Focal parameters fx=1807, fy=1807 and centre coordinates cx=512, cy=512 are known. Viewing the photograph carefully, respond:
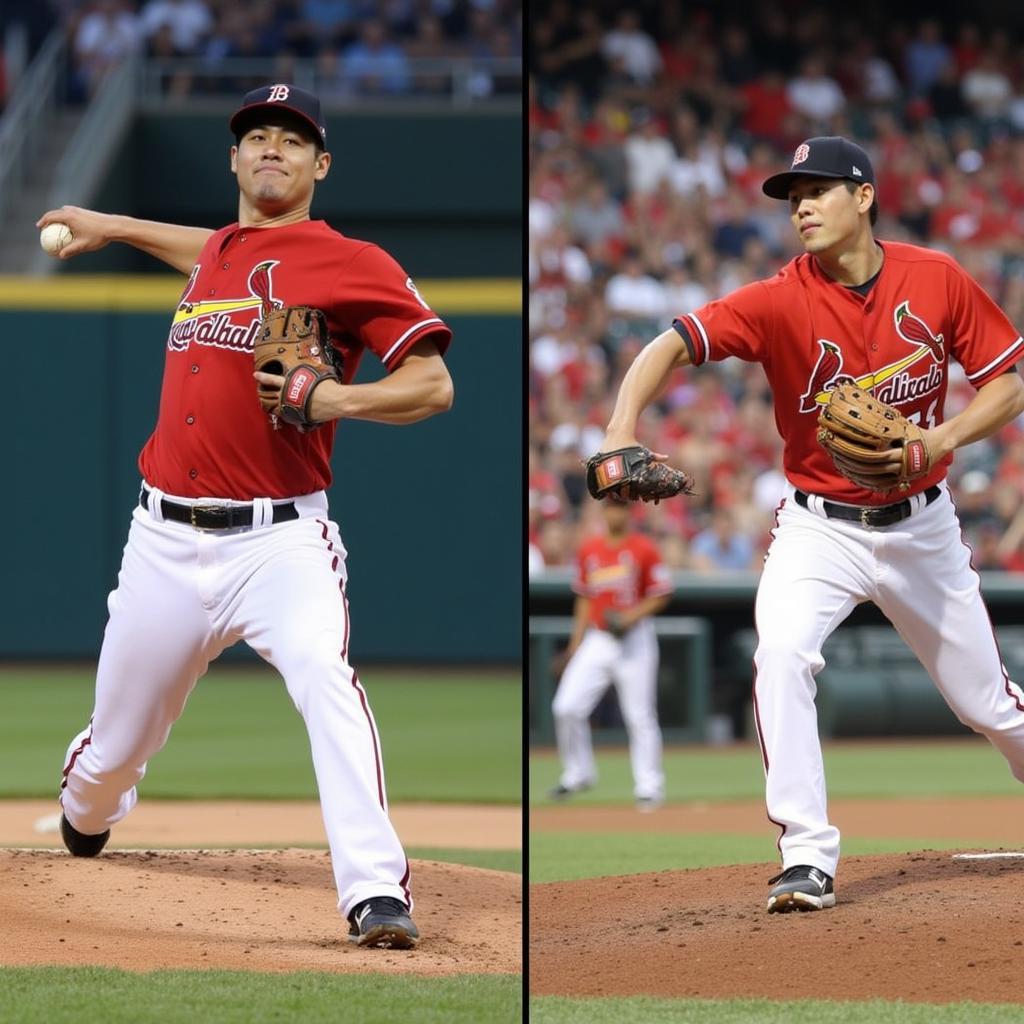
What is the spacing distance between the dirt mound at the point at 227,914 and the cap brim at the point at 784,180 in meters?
1.97

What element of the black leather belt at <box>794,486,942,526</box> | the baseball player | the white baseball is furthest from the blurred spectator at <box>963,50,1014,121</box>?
the baseball player

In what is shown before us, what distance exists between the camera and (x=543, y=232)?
50.1ft

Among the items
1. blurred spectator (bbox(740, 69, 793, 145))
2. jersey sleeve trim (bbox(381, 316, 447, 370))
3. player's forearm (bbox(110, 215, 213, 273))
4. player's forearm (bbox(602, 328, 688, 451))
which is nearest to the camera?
jersey sleeve trim (bbox(381, 316, 447, 370))

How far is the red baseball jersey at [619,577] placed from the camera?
29.8ft

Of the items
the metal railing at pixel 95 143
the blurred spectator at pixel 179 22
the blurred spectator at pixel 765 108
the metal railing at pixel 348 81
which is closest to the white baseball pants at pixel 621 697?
the metal railing at pixel 95 143

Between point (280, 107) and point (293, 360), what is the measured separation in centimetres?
69

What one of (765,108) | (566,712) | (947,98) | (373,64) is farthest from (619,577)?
(947,98)

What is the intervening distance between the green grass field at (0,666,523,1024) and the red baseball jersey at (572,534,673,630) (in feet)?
3.13

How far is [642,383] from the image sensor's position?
4426mm

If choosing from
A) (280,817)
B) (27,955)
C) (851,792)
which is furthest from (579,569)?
(27,955)

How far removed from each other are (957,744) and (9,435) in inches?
264

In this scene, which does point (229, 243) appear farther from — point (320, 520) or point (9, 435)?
point (9, 435)

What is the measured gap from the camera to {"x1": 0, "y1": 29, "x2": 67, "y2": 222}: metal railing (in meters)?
15.7

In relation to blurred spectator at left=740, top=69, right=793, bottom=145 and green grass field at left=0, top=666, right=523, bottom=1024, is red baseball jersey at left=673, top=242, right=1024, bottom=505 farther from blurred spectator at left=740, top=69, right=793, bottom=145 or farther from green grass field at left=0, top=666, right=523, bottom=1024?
blurred spectator at left=740, top=69, right=793, bottom=145
